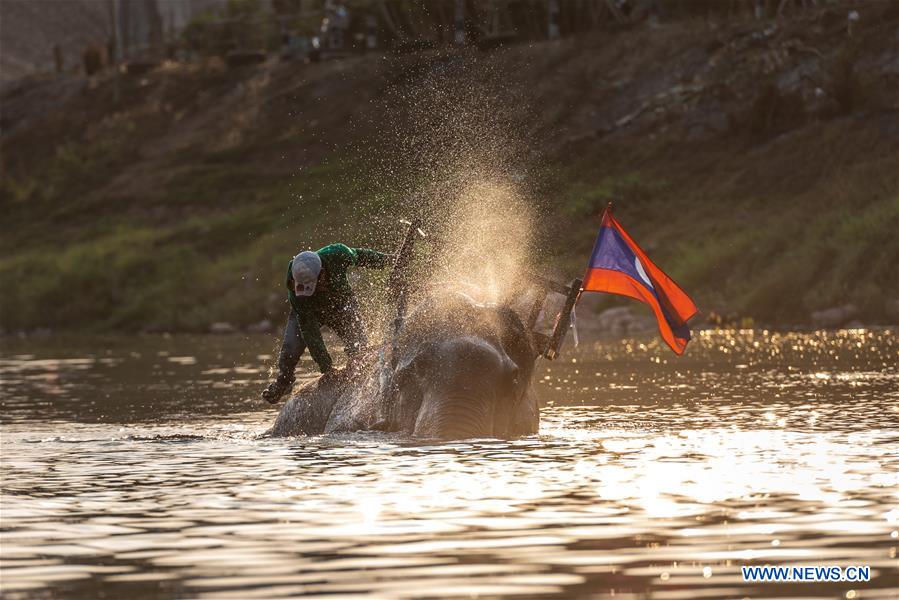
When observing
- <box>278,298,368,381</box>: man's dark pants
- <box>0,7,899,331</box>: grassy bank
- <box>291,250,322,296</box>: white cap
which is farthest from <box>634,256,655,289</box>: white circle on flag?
<box>0,7,899,331</box>: grassy bank

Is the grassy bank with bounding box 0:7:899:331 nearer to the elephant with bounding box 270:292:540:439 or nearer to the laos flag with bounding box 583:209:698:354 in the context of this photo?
the laos flag with bounding box 583:209:698:354

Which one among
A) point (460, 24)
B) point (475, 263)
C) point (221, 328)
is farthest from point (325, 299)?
point (460, 24)

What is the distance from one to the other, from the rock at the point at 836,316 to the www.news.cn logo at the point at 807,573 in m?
34.1

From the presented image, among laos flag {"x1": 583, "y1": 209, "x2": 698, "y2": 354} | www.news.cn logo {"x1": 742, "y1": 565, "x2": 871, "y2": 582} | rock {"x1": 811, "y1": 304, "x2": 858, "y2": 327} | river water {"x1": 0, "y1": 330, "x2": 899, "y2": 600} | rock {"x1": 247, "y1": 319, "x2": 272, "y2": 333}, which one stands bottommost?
www.news.cn logo {"x1": 742, "y1": 565, "x2": 871, "y2": 582}

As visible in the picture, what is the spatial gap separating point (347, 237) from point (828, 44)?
19.7 meters

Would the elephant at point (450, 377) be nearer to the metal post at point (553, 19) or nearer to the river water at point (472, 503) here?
the river water at point (472, 503)

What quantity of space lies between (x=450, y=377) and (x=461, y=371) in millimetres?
130

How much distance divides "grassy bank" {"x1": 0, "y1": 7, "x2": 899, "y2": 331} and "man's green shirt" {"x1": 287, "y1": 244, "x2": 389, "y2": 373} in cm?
2535

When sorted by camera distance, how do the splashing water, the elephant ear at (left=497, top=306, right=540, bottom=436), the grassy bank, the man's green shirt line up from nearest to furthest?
the elephant ear at (left=497, top=306, right=540, bottom=436)
the splashing water
the man's green shirt
the grassy bank

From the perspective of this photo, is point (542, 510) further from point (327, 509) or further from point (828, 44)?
point (828, 44)

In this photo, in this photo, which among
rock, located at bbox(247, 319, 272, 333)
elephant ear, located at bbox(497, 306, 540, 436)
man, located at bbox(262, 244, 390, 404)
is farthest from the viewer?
rock, located at bbox(247, 319, 272, 333)

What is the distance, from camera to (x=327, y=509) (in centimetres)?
1433

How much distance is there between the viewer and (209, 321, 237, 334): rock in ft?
187

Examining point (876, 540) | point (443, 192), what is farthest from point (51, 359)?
point (876, 540)
